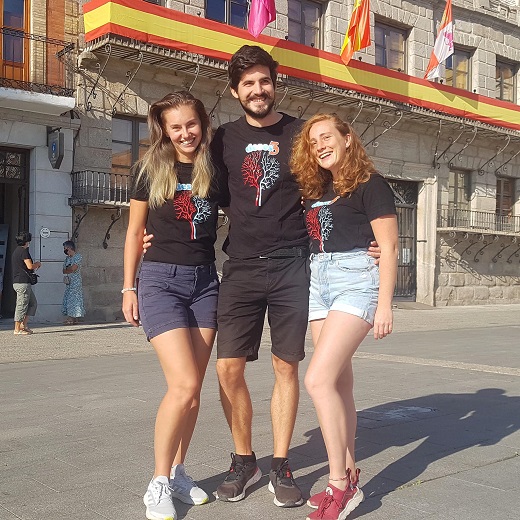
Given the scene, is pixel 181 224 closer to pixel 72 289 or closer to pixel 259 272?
pixel 259 272

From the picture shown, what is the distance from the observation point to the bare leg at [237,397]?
12.8ft

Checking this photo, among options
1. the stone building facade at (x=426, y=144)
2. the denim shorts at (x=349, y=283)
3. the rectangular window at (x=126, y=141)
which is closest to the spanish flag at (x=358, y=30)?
the stone building facade at (x=426, y=144)

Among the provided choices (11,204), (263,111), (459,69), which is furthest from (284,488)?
(459,69)

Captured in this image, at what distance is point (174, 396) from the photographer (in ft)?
11.8

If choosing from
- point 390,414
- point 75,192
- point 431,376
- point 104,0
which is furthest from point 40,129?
point 390,414

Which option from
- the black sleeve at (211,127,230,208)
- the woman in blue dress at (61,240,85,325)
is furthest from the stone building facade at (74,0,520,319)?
the black sleeve at (211,127,230,208)

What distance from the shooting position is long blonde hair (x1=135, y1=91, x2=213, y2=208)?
12.4 ft

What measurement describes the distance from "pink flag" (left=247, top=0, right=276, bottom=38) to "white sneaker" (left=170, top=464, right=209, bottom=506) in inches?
554

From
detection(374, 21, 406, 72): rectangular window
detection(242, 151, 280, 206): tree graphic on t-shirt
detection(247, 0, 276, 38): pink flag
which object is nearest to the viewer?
detection(242, 151, 280, 206): tree graphic on t-shirt

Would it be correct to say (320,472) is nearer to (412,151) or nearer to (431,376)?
(431,376)

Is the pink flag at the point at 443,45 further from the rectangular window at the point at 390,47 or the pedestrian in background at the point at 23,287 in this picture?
the pedestrian in background at the point at 23,287

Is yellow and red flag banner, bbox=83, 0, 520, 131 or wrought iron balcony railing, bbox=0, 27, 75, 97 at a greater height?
yellow and red flag banner, bbox=83, 0, 520, 131

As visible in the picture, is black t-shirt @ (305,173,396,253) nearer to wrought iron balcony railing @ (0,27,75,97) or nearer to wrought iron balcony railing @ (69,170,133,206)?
wrought iron balcony railing @ (69,170,133,206)

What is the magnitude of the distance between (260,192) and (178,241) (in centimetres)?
51
